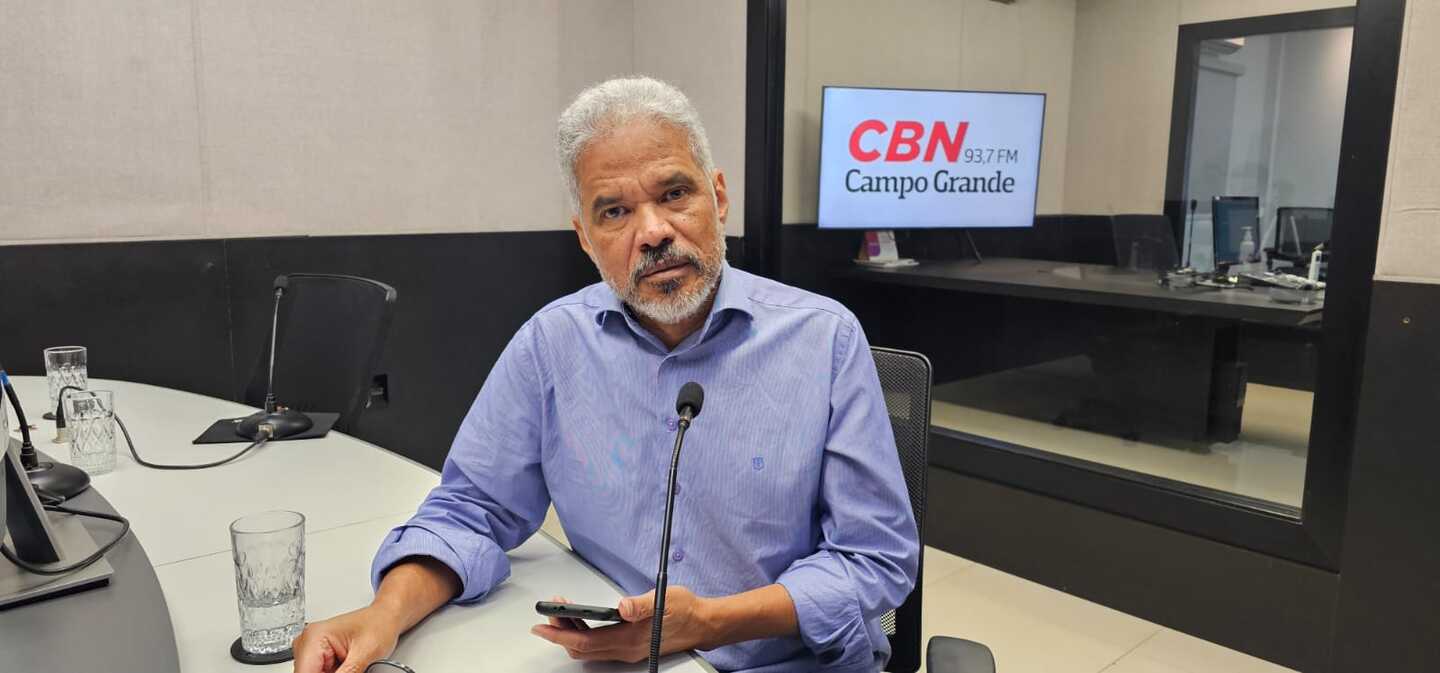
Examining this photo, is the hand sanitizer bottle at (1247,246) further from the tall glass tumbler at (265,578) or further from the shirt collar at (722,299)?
the tall glass tumbler at (265,578)

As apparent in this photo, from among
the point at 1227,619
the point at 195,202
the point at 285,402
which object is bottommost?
the point at 1227,619

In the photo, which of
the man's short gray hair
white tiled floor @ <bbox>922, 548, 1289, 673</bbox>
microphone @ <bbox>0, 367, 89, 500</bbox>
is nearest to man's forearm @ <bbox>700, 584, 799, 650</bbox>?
the man's short gray hair

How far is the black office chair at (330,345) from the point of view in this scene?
6.86ft

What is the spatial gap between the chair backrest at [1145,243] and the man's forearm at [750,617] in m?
2.87

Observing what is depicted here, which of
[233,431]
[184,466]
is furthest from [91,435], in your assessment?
[233,431]

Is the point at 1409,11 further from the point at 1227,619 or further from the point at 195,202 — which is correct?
the point at 195,202

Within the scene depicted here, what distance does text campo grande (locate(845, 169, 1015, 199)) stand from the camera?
3480 mm

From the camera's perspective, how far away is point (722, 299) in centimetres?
124

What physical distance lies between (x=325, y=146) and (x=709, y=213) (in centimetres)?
238

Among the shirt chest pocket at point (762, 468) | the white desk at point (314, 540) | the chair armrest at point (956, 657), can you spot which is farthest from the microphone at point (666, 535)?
the chair armrest at point (956, 657)

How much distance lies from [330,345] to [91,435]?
68 cm

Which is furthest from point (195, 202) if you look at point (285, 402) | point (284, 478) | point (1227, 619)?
point (1227, 619)

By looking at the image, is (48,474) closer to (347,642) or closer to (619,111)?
(347,642)

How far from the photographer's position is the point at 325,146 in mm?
3154
